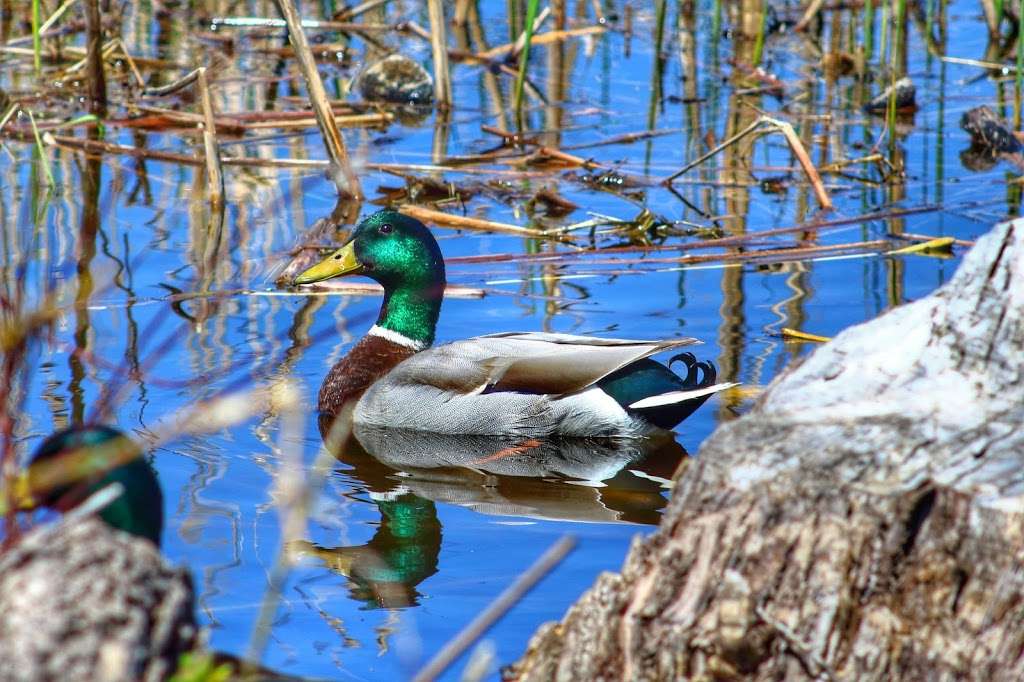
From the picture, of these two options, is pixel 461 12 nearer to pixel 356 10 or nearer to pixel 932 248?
pixel 356 10

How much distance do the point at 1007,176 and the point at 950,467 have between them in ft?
20.1

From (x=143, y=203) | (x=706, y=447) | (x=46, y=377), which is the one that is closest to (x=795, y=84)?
(x=143, y=203)

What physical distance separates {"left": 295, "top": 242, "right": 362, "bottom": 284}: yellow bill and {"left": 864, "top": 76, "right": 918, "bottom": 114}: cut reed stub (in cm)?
452

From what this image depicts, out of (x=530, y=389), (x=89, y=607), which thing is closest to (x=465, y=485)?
(x=530, y=389)

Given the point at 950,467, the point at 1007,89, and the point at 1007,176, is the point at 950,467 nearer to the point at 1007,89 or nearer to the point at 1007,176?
the point at 1007,176

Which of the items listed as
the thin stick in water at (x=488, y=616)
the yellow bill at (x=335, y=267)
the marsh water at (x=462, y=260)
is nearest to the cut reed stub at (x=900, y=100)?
the marsh water at (x=462, y=260)

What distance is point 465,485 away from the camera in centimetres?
487

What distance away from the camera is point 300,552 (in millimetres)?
4062

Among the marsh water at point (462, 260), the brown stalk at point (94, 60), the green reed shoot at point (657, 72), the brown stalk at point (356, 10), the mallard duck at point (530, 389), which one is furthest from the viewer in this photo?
the brown stalk at point (356, 10)

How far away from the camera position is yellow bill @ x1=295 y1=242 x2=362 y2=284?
19.9 ft

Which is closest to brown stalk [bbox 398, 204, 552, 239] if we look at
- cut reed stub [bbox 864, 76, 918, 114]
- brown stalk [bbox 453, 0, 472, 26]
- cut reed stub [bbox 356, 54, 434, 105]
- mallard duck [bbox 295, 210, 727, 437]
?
mallard duck [bbox 295, 210, 727, 437]

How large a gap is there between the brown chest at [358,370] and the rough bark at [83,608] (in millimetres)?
3616

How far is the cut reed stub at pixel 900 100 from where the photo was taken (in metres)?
9.33

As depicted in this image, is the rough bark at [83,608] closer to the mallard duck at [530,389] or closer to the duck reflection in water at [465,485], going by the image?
the duck reflection in water at [465,485]
